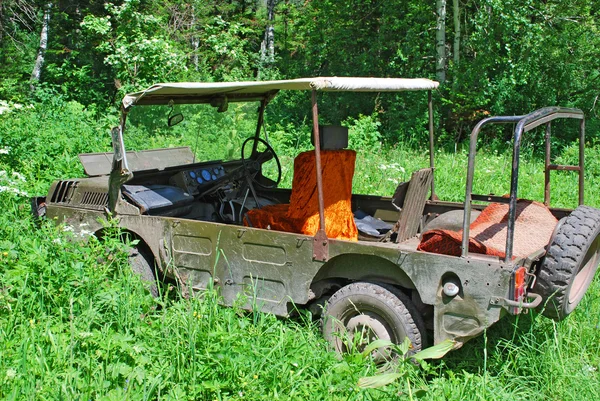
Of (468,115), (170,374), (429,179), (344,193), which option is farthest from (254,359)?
(468,115)

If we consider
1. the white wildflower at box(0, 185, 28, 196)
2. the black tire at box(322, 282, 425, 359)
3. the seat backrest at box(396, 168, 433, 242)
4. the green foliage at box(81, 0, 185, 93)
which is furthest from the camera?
the green foliage at box(81, 0, 185, 93)

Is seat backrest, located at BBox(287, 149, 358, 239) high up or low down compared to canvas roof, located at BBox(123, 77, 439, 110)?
down

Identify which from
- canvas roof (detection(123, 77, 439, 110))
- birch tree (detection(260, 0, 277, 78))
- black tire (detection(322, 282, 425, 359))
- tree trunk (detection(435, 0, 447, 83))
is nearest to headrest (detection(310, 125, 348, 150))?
canvas roof (detection(123, 77, 439, 110))

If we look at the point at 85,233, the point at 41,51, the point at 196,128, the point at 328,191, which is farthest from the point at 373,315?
the point at 41,51

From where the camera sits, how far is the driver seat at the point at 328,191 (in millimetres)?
4758

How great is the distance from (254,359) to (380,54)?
12495 millimetres

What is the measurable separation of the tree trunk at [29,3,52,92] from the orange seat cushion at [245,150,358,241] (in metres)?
12.9

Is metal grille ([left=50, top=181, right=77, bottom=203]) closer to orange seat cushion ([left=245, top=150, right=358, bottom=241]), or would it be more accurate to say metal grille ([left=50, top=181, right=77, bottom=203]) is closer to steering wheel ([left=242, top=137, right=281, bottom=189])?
steering wheel ([left=242, top=137, right=281, bottom=189])

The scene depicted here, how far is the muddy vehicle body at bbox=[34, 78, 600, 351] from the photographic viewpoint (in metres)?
3.78

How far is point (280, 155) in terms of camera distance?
1125 centimetres

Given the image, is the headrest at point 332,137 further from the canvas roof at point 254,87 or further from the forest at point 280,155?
the forest at point 280,155

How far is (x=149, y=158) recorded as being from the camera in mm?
5980

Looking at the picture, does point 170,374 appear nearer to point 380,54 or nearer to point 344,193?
point 344,193

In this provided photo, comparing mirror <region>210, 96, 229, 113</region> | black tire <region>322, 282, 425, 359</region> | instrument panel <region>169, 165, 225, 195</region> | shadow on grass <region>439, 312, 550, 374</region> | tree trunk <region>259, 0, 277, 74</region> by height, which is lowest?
shadow on grass <region>439, 312, 550, 374</region>
